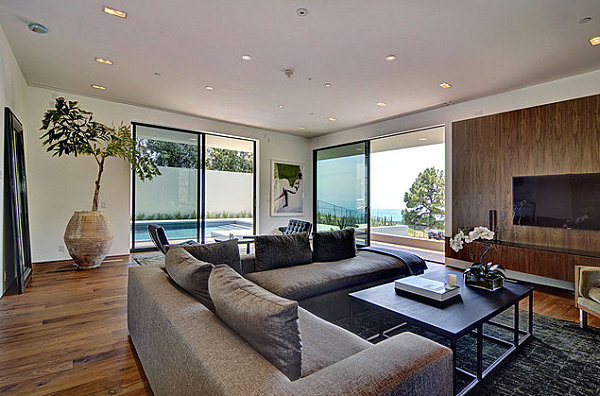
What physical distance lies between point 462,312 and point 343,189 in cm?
567

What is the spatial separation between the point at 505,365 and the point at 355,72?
3.59 metres

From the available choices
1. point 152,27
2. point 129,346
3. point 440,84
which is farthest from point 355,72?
point 129,346

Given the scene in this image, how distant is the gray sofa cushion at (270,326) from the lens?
1.02 meters

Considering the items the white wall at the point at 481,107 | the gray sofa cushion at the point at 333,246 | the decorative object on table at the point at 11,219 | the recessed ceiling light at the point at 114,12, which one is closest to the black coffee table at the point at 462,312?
the gray sofa cushion at the point at 333,246

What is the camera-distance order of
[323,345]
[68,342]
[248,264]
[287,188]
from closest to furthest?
[323,345]
[68,342]
[248,264]
[287,188]

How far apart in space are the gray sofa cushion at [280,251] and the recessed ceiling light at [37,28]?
3.18 metres

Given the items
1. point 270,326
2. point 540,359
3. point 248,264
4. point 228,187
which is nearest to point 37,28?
point 248,264

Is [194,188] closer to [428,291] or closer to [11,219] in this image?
[11,219]

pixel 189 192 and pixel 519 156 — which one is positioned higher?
pixel 519 156

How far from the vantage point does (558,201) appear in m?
4.07

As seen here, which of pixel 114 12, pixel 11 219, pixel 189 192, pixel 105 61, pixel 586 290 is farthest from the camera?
pixel 189 192

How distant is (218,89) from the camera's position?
4723mm

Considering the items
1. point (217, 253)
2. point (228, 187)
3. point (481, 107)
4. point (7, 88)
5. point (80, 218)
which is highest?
point (481, 107)

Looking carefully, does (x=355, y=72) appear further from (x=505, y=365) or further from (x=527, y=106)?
(x=505, y=365)
